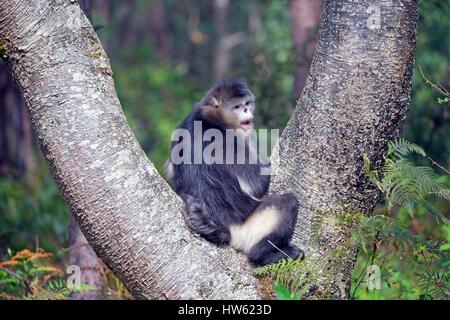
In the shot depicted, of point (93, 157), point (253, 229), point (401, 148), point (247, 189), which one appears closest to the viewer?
point (93, 157)

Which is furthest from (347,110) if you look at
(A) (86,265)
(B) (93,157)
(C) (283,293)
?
(A) (86,265)

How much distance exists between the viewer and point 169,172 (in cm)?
479

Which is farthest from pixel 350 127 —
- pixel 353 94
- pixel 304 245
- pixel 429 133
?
pixel 429 133

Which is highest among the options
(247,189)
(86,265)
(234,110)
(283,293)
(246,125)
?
(234,110)

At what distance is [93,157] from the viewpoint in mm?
3330

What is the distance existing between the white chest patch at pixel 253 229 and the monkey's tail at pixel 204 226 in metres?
0.10

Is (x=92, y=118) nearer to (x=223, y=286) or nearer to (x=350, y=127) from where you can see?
(x=223, y=286)

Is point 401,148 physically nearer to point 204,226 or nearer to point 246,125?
point 204,226

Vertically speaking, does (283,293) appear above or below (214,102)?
below

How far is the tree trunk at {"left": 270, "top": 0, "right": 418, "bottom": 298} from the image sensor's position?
3.54 m

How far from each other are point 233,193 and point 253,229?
0.36m

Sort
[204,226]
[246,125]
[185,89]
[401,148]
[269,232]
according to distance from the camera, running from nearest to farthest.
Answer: [401,148] → [204,226] → [269,232] → [246,125] → [185,89]

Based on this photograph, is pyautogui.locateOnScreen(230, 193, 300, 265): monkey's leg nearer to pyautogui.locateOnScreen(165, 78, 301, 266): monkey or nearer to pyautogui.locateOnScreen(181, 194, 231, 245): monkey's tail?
pyautogui.locateOnScreen(165, 78, 301, 266): monkey
